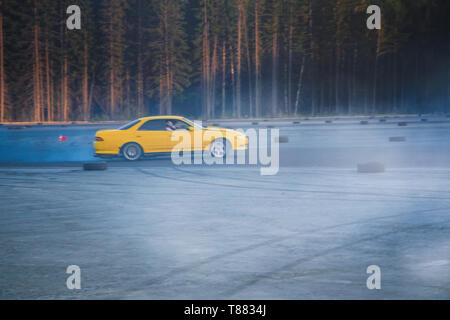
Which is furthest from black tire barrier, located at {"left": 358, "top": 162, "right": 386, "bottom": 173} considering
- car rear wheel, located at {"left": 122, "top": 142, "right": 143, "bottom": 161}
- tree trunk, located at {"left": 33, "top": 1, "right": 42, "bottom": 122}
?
tree trunk, located at {"left": 33, "top": 1, "right": 42, "bottom": 122}

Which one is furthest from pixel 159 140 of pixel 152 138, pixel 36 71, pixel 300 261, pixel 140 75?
pixel 140 75

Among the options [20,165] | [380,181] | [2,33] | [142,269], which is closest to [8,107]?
[2,33]

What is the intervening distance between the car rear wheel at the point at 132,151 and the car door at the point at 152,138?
0.16 metres

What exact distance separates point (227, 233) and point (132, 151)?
447 inches

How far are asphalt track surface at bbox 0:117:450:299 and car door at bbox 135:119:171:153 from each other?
3427 millimetres

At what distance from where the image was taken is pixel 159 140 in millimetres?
18781

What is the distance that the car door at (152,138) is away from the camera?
18.7 m

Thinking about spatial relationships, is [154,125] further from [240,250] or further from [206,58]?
[206,58]

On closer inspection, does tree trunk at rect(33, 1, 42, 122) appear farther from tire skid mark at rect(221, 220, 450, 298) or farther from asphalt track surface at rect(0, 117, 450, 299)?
tire skid mark at rect(221, 220, 450, 298)

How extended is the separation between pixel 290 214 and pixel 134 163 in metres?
9.53

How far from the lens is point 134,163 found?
58.3 ft

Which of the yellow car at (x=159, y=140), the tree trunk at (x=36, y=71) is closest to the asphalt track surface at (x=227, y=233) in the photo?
the yellow car at (x=159, y=140)

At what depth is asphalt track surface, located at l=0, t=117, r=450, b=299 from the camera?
5.43 m
